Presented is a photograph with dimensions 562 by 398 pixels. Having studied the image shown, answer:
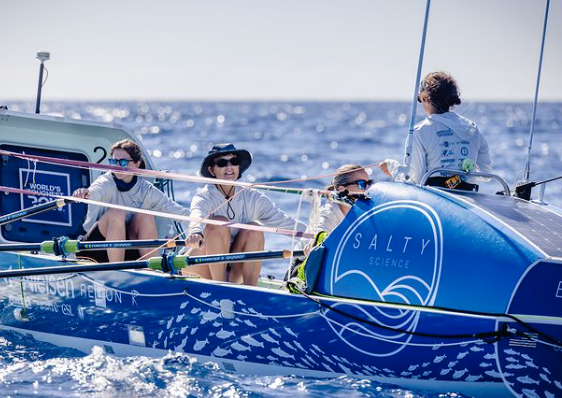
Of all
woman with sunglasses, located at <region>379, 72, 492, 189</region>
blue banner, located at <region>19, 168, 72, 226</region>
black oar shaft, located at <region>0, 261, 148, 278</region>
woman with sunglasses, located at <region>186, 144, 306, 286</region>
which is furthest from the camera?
blue banner, located at <region>19, 168, 72, 226</region>

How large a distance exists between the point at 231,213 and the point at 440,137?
1.69m

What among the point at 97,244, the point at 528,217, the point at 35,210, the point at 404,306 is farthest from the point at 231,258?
the point at 35,210

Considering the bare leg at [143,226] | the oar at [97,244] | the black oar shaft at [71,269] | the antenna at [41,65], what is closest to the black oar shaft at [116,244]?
the oar at [97,244]

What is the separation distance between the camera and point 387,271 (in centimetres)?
495

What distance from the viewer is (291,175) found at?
1983 centimetres

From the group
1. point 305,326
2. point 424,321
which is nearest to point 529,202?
point 424,321

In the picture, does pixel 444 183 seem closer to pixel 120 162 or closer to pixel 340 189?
pixel 340 189

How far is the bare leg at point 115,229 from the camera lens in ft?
21.8

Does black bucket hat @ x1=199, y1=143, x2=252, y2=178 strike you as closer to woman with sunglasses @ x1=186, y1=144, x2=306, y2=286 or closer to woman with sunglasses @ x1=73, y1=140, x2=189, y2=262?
woman with sunglasses @ x1=186, y1=144, x2=306, y2=286

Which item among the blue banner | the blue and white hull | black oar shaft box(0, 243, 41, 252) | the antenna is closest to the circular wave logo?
the blue and white hull

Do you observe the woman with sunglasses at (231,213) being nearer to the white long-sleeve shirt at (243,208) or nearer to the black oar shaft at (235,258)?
the white long-sleeve shirt at (243,208)

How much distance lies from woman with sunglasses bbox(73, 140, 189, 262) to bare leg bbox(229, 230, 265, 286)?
75 cm

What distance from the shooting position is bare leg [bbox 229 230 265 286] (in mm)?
6266

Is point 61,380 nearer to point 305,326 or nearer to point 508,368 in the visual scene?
point 305,326
